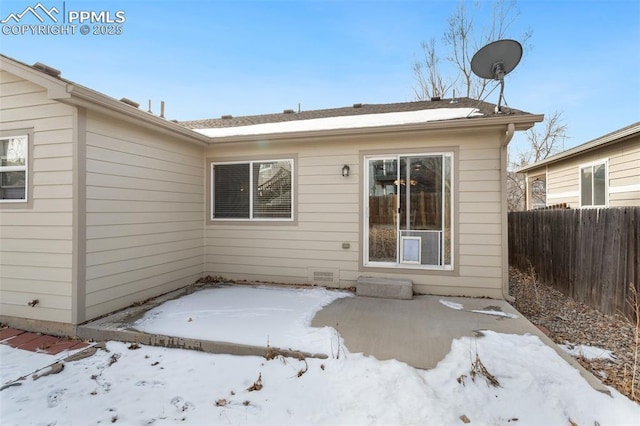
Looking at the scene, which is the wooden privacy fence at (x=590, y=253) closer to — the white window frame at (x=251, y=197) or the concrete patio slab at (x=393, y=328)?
the concrete patio slab at (x=393, y=328)

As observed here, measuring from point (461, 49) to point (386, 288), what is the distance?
498 inches

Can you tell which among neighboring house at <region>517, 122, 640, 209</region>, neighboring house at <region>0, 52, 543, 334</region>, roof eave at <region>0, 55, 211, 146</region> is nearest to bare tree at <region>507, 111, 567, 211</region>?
neighboring house at <region>517, 122, 640, 209</region>

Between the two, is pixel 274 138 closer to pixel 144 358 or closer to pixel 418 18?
pixel 144 358

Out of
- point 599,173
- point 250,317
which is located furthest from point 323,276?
point 599,173

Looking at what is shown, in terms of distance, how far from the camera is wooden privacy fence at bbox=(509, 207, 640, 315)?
397cm

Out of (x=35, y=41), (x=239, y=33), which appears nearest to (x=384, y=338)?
(x=35, y=41)

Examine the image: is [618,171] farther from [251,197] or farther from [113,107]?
[113,107]

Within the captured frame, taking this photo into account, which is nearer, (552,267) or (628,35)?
(552,267)

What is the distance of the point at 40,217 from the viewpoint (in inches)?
151

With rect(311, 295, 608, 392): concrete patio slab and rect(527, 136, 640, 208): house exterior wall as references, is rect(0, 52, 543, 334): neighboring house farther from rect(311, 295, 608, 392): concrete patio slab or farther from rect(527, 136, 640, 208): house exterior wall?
rect(527, 136, 640, 208): house exterior wall

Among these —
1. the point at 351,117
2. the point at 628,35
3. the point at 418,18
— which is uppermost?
the point at 418,18

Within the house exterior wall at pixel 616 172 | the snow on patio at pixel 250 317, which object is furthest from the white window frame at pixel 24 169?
the house exterior wall at pixel 616 172

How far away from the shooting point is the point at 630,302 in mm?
3809

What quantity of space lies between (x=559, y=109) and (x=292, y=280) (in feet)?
59.4
